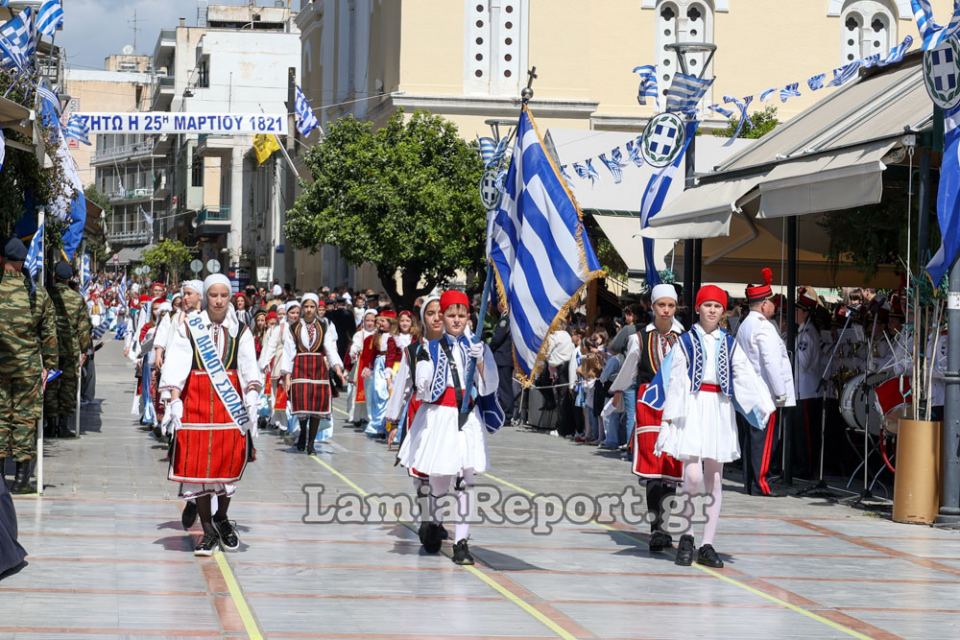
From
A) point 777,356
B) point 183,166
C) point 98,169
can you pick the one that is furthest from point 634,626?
point 98,169

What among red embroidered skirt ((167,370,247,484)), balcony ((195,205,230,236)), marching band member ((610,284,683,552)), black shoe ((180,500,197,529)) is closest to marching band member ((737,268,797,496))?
marching band member ((610,284,683,552))

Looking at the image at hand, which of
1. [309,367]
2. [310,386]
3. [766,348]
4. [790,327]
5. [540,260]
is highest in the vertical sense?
[540,260]

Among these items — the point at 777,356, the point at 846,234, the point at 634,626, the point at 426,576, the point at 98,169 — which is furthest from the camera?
the point at 98,169

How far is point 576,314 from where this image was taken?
82.9ft

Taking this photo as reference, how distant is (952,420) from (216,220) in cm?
7216

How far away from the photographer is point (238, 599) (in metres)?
8.78

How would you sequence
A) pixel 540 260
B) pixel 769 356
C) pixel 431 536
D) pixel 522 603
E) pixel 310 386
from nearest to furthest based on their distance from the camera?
pixel 522 603, pixel 431 536, pixel 540 260, pixel 769 356, pixel 310 386

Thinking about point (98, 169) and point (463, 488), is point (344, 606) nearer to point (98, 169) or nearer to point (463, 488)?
point (463, 488)

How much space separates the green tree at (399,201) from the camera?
3622cm

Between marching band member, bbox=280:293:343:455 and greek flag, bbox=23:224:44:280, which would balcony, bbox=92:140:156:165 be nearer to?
marching band member, bbox=280:293:343:455

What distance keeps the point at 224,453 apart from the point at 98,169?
123 metres

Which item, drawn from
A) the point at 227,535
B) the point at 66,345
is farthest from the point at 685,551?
the point at 66,345

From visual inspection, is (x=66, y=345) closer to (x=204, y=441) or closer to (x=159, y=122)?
(x=159, y=122)

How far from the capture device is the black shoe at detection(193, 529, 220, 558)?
404 inches
